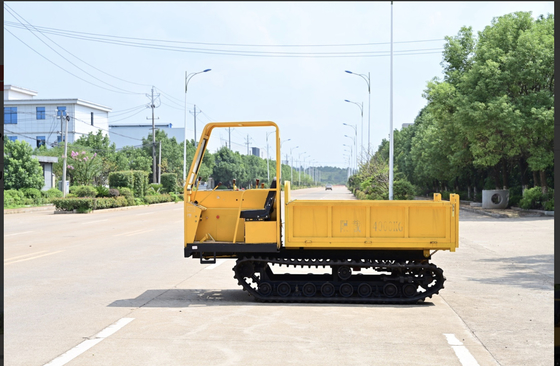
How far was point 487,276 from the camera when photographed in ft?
42.1

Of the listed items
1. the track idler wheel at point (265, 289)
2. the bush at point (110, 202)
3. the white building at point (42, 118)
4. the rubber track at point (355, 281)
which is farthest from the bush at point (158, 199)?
the track idler wheel at point (265, 289)

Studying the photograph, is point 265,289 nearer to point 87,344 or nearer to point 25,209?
point 87,344

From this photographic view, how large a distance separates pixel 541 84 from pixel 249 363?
32469 millimetres

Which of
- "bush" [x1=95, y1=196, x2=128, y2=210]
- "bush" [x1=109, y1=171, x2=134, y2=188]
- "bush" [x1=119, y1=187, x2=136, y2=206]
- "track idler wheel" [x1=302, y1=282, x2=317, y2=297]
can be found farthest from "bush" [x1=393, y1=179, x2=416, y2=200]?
"track idler wheel" [x1=302, y1=282, x2=317, y2=297]

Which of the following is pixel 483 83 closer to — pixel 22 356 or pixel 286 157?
pixel 22 356

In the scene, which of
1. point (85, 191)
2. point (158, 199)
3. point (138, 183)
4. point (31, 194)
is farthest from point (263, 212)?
point (158, 199)

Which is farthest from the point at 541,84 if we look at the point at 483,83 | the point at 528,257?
the point at 528,257

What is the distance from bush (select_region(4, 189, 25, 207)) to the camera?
42.8 meters

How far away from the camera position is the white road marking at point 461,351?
20.4ft

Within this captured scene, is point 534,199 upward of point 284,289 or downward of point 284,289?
upward

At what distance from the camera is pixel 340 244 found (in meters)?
9.52

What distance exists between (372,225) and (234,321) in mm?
2662

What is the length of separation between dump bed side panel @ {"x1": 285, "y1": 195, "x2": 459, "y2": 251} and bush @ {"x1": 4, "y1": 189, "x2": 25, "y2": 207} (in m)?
37.2

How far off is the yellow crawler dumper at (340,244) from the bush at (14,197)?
36.5 metres
